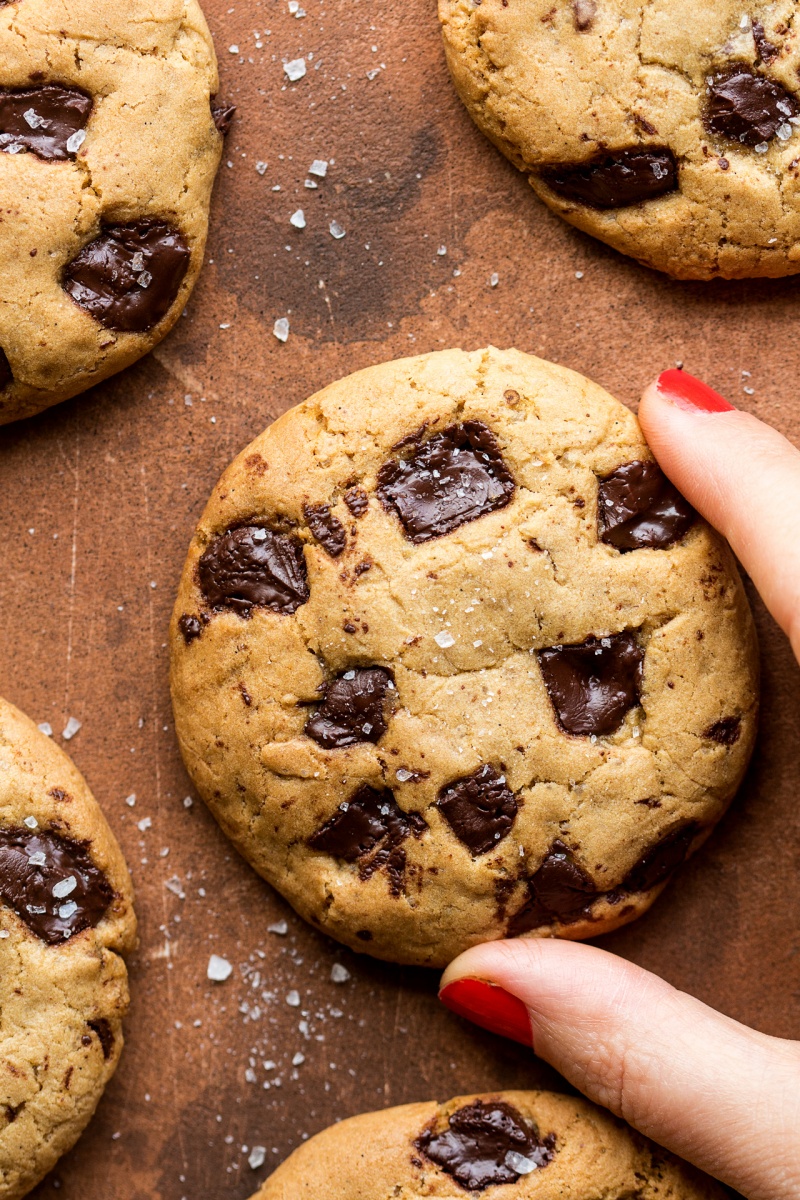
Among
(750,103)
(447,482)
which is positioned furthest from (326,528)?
(750,103)

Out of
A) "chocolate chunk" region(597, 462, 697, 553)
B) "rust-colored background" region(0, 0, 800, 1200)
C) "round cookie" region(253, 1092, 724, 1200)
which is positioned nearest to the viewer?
"round cookie" region(253, 1092, 724, 1200)

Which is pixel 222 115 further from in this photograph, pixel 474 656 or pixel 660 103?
pixel 474 656

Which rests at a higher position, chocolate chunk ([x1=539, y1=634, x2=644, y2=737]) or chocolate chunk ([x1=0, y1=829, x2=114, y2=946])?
chocolate chunk ([x1=539, y1=634, x2=644, y2=737])

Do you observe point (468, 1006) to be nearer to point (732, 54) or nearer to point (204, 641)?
point (204, 641)

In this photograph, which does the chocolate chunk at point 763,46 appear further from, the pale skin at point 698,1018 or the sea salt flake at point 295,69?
the sea salt flake at point 295,69

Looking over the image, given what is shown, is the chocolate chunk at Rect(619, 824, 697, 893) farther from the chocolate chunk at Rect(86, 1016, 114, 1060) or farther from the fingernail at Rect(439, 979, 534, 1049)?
the chocolate chunk at Rect(86, 1016, 114, 1060)

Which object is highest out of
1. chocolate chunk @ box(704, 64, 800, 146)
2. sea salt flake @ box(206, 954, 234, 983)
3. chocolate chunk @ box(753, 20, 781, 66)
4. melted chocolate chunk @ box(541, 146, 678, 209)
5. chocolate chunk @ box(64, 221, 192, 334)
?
chocolate chunk @ box(753, 20, 781, 66)

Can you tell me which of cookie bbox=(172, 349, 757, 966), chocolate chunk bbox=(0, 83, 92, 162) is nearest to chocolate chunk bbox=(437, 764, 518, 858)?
cookie bbox=(172, 349, 757, 966)
